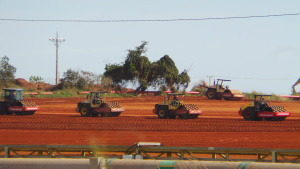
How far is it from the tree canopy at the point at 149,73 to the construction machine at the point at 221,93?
47.4 ft

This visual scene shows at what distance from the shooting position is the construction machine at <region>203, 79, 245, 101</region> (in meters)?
48.8

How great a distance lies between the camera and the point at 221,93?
4953 cm

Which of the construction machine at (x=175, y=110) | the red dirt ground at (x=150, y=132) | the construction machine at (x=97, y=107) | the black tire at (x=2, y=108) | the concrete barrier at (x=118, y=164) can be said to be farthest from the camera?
the black tire at (x=2, y=108)

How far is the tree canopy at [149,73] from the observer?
6469 centimetres

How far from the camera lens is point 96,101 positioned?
105 feet

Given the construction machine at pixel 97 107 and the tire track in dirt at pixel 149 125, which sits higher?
the construction machine at pixel 97 107

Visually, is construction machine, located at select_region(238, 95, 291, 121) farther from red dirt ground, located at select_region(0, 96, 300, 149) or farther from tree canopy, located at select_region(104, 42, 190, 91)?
tree canopy, located at select_region(104, 42, 190, 91)

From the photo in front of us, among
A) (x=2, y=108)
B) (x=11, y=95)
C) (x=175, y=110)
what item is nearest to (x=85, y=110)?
(x=11, y=95)

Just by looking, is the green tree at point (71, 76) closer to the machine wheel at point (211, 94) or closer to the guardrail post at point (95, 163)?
the machine wheel at point (211, 94)

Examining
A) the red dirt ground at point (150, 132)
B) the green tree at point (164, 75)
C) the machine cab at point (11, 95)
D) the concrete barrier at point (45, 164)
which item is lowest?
the red dirt ground at point (150, 132)

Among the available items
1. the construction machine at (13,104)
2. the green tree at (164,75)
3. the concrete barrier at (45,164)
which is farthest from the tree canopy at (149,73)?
the concrete barrier at (45,164)

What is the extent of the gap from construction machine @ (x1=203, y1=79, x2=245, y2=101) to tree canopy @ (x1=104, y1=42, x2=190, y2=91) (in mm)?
14435

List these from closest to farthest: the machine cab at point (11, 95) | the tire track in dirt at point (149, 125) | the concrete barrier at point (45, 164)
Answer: the concrete barrier at point (45, 164), the tire track in dirt at point (149, 125), the machine cab at point (11, 95)

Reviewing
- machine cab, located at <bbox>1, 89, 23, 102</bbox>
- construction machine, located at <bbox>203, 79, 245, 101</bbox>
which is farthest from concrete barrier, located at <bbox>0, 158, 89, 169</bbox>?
construction machine, located at <bbox>203, 79, 245, 101</bbox>
